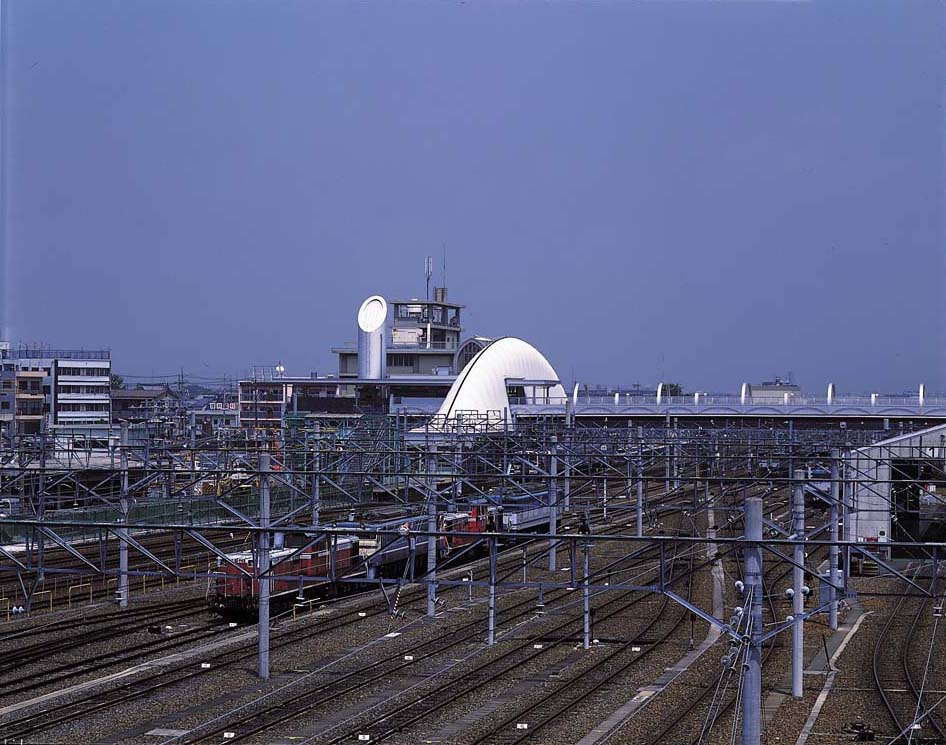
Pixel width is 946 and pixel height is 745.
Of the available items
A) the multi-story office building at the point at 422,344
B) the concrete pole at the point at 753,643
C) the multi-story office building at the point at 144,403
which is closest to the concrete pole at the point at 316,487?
the concrete pole at the point at 753,643

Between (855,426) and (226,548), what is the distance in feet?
75.9

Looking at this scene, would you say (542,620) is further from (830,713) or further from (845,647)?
(830,713)

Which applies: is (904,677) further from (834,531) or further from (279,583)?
(279,583)

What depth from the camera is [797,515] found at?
339 inches

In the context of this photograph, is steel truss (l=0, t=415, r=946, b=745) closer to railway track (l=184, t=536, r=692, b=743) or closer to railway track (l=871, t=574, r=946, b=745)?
railway track (l=184, t=536, r=692, b=743)

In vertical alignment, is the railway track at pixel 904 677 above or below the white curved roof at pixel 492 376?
below

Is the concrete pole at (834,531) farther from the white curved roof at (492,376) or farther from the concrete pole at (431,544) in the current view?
the white curved roof at (492,376)

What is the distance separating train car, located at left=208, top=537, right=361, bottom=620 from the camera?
11472 millimetres

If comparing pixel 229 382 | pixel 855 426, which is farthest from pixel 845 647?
pixel 229 382

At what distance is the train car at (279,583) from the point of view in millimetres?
11472

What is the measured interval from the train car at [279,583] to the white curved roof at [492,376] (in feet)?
32.2

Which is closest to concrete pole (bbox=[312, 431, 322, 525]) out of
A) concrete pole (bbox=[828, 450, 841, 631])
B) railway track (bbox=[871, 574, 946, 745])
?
concrete pole (bbox=[828, 450, 841, 631])

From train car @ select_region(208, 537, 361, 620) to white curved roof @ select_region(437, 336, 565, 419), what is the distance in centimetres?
982

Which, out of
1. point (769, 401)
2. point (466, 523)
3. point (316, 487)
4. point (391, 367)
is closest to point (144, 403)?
point (391, 367)
